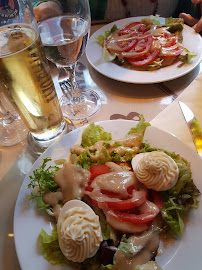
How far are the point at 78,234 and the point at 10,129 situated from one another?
0.71 m

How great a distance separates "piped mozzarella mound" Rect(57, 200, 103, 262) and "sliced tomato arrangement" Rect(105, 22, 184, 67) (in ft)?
2.93

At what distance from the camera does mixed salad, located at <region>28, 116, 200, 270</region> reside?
68cm

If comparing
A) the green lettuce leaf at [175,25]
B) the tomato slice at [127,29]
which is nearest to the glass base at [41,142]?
the tomato slice at [127,29]

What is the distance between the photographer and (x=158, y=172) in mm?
777

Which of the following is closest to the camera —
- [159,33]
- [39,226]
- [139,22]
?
[39,226]

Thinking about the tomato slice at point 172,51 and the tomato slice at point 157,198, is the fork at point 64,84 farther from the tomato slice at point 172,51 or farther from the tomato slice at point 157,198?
the tomato slice at point 157,198

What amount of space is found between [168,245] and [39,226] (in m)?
0.37

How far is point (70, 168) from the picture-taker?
0.86 metres

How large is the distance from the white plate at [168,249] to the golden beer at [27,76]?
148 millimetres

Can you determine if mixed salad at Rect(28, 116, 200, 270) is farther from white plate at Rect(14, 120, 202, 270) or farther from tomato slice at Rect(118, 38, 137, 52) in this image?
tomato slice at Rect(118, 38, 137, 52)

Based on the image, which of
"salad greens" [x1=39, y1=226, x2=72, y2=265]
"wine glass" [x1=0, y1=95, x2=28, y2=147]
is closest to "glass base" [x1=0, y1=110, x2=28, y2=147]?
"wine glass" [x1=0, y1=95, x2=28, y2=147]

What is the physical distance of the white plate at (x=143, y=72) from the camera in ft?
4.01

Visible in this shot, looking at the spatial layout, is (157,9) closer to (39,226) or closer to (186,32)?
(186,32)

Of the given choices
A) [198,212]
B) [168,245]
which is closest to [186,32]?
[198,212]
